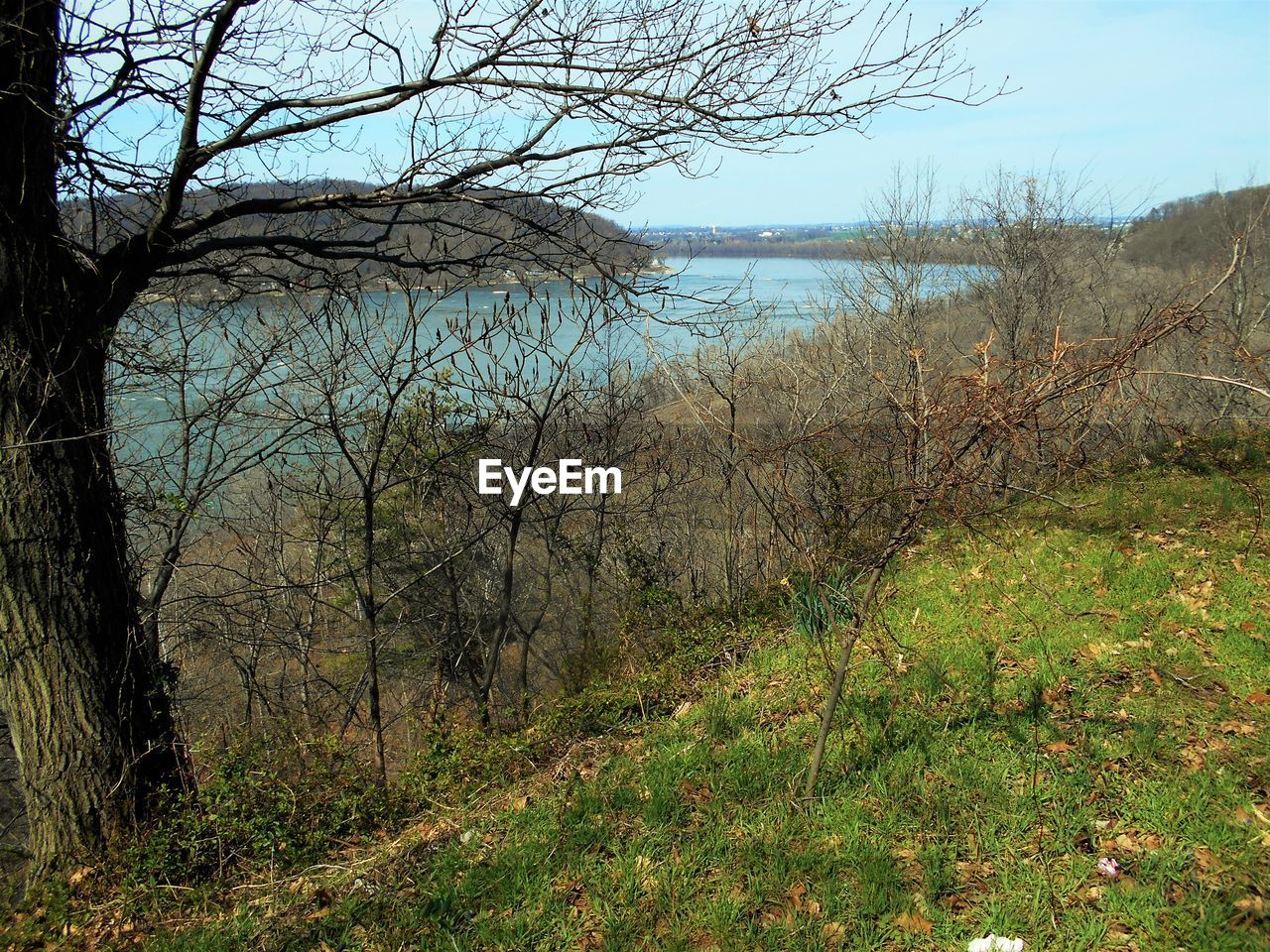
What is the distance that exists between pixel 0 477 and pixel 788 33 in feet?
16.0

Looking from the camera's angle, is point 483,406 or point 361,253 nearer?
point 361,253

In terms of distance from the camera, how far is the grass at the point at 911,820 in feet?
9.22

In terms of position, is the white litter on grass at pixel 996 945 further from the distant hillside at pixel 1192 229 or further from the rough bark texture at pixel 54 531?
the distant hillside at pixel 1192 229

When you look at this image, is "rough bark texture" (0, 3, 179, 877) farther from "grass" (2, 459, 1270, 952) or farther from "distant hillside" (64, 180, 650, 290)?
"grass" (2, 459, 1270, 952)

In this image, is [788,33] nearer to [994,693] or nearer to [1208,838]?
[994,693]

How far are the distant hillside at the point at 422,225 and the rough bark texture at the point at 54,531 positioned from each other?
837 millimetres

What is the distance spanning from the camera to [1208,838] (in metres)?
2.86

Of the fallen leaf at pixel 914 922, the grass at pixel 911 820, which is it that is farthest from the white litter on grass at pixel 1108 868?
the fallen leaf at pixel 914 922

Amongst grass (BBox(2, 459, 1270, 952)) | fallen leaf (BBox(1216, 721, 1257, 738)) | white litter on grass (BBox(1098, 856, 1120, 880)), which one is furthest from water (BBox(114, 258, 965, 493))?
white litter on grass (BBox(1098, 856, 1120, 880))

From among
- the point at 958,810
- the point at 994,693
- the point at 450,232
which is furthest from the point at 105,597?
the point at 994,693

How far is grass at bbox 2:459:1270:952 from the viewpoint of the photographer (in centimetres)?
281

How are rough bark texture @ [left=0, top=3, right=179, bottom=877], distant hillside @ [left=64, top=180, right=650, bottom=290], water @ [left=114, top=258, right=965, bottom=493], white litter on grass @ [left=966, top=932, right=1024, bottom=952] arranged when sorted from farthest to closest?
water @ [left=114, top=258, right=965, bottom=493], distant hillside @ [left=64, top=180, right=650, bottom=290], rough bark texture @ [left=0, top=3, right=179, bottom=877], white litter on grass @ [left=966, top=932, right=1024, bottom=952]

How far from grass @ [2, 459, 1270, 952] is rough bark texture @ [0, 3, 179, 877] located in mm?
977

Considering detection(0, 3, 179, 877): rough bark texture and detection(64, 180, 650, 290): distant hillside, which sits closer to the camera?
detection(0, 3, 179, 877): rough bark texture
